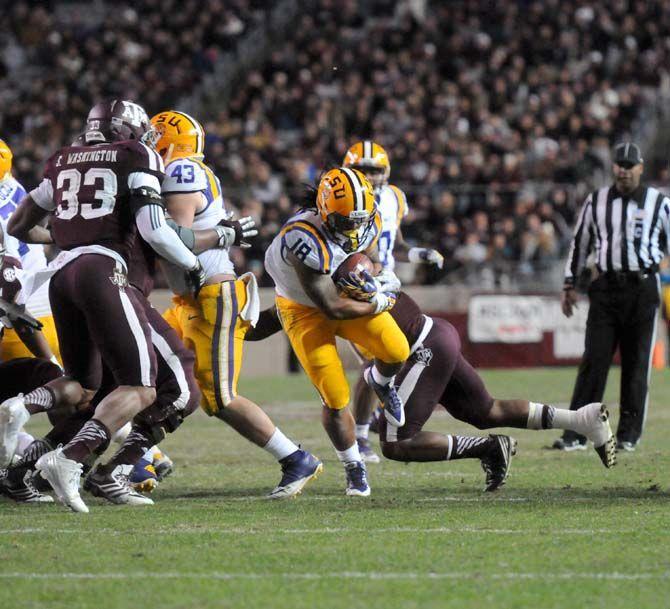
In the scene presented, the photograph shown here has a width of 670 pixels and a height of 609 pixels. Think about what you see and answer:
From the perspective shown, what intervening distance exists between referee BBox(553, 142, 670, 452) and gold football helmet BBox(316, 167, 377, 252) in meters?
2.77

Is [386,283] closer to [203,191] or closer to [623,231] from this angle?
[203,191]

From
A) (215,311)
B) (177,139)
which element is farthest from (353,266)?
(177,139)

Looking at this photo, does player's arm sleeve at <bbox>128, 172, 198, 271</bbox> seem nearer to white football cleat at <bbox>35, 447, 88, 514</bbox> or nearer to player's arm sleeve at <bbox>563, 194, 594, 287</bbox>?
white football cleat at <bbox>35, 447, 88, 514</bbox>

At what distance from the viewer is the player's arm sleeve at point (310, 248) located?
603 centimetres

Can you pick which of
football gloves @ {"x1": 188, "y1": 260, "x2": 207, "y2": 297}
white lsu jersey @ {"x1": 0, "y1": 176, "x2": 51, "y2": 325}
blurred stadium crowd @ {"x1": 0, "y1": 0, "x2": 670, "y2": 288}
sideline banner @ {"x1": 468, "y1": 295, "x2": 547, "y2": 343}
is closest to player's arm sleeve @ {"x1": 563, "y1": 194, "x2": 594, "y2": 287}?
football gloves @ {"x1": 188, "y1": 260, "x2": 207, "y2": 297}

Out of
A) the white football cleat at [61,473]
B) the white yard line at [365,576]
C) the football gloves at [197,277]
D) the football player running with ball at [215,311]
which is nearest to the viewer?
the white yard line at [365,576]

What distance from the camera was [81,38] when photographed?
75.6 feet

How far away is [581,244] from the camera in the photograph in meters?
8.66

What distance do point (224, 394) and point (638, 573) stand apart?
2.38 metres

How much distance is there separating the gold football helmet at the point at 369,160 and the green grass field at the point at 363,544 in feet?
6.14

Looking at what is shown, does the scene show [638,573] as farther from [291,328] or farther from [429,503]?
[291,328]

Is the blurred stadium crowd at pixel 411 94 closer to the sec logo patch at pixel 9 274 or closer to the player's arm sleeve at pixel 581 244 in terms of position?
the player's arm sleeve at pixel 581 244

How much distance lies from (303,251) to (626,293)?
122 inches

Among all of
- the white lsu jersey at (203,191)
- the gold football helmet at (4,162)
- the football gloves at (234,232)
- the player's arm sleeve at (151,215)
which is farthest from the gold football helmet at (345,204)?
the gold football helmet at (4,162)
